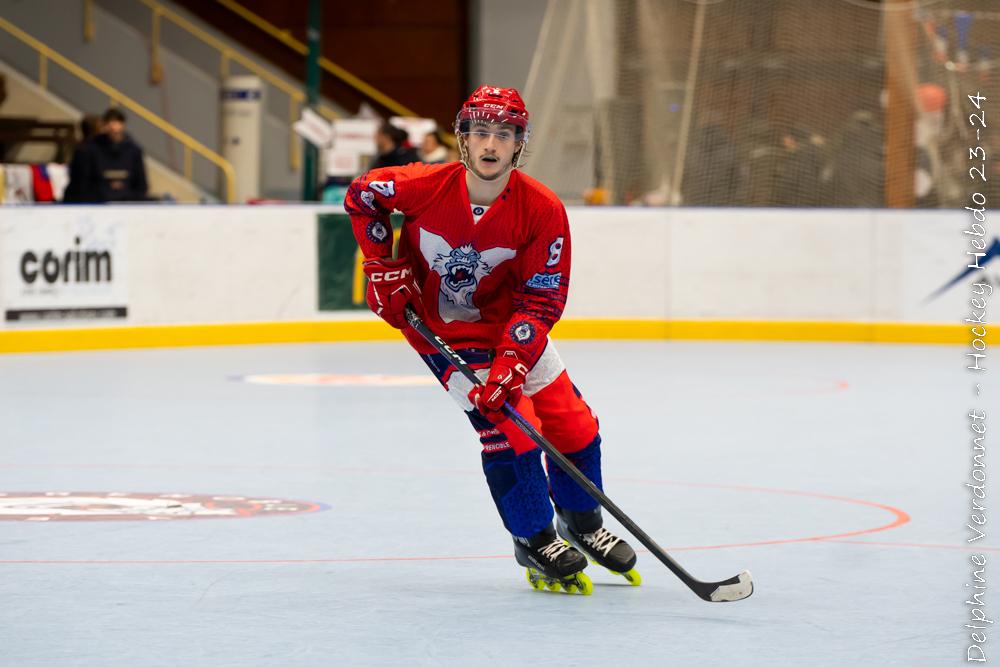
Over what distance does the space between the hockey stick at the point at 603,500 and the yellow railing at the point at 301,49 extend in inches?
604

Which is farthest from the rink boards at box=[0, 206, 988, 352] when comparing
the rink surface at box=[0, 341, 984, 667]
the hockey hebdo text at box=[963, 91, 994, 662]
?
the rink surface at box=[0, 341, 984, 667]

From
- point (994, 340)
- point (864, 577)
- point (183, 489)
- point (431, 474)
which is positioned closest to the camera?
point (864, 577)

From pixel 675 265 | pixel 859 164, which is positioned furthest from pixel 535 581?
pixel 859 164

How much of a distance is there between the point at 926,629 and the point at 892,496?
224 centimetres

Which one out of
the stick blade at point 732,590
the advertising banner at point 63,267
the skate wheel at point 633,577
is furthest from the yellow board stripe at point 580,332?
the stick blade at point 732,590

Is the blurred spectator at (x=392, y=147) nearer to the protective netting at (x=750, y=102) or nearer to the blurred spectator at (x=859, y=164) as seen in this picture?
the protective netting at (x=750, y=102)

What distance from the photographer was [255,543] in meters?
5.49

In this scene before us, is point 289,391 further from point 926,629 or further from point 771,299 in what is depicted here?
point 926,629

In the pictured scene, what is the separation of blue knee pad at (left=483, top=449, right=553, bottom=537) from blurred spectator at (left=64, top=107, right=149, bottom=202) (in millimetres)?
8560

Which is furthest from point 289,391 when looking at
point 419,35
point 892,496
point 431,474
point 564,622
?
point 419,35

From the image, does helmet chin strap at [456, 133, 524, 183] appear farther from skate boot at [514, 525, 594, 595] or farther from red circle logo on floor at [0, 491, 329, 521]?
red circle logo on floor at [0, 491, 329, 521]

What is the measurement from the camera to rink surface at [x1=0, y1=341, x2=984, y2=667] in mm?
4238

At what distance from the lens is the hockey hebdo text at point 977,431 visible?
4.42m

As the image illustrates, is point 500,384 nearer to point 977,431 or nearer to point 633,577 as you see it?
point 633,577
